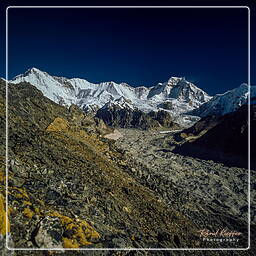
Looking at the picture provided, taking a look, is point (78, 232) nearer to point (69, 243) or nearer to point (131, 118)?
point (69, 243)

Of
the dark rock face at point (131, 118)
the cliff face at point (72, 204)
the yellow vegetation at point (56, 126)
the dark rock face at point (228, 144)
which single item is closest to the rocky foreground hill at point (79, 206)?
the cliff face at point (72, 204)

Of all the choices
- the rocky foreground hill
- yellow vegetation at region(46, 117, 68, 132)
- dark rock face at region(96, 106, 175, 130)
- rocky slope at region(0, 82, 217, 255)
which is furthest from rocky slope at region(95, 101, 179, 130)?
rocky slope at region(0, 82, 217, 255)

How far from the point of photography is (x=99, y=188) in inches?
337

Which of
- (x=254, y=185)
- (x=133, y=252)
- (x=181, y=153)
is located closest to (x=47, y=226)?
(x=133, y=252)

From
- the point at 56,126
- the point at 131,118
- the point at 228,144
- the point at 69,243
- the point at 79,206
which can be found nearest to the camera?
the point at 69,243

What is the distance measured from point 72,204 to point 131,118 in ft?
353

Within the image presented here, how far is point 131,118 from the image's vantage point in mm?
113938

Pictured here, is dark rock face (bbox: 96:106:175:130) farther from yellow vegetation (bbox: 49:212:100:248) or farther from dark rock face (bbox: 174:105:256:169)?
yellow vegetation (bbox: 49:212:100:248)

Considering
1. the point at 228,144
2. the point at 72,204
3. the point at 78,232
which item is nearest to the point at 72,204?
the point at 72,204

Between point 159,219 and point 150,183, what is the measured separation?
4036 mm

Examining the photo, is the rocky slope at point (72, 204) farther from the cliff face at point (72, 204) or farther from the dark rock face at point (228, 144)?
the dark rock face at point (228, 144)

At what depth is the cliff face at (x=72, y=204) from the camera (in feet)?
16.5

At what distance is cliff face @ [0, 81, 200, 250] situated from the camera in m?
5.03

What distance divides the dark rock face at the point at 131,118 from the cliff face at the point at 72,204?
A: 9215 cm
